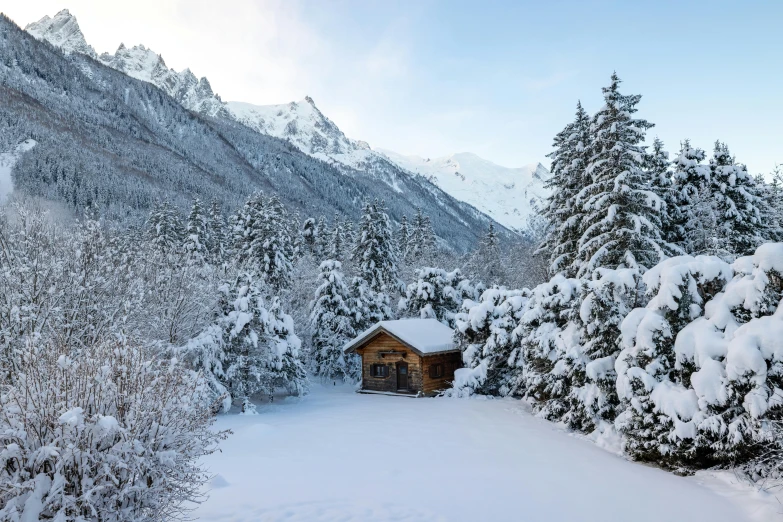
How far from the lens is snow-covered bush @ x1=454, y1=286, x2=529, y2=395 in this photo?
2406cm

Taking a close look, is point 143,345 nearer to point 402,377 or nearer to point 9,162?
point 402,377

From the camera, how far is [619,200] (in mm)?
22297

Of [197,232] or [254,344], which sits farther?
[197,232]

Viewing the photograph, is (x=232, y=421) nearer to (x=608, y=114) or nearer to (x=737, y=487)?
(x=737, y=487)

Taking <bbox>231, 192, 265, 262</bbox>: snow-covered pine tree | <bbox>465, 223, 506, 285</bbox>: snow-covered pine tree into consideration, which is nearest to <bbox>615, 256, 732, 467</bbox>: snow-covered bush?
<bbox>231, 192, 265, 262</bbox>: snow-covered pine tree

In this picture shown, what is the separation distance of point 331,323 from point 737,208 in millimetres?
25594

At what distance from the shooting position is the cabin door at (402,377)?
27769mm

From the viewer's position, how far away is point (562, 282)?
19688mm

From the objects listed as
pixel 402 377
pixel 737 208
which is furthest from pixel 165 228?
pixel 737 208

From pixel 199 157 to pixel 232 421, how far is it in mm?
180394

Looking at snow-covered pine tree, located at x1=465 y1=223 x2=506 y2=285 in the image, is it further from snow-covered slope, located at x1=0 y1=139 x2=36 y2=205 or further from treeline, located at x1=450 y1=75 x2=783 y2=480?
snow-covered slope, located at x1=0 y1=139 x2=36 y2=205

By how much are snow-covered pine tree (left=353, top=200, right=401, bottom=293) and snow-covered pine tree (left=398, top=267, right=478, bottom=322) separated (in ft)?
12.0

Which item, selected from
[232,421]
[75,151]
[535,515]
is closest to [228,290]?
[232,421]

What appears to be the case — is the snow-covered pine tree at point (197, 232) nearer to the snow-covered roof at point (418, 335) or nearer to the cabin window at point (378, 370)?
the snow-covered roof at point (418, 335)
